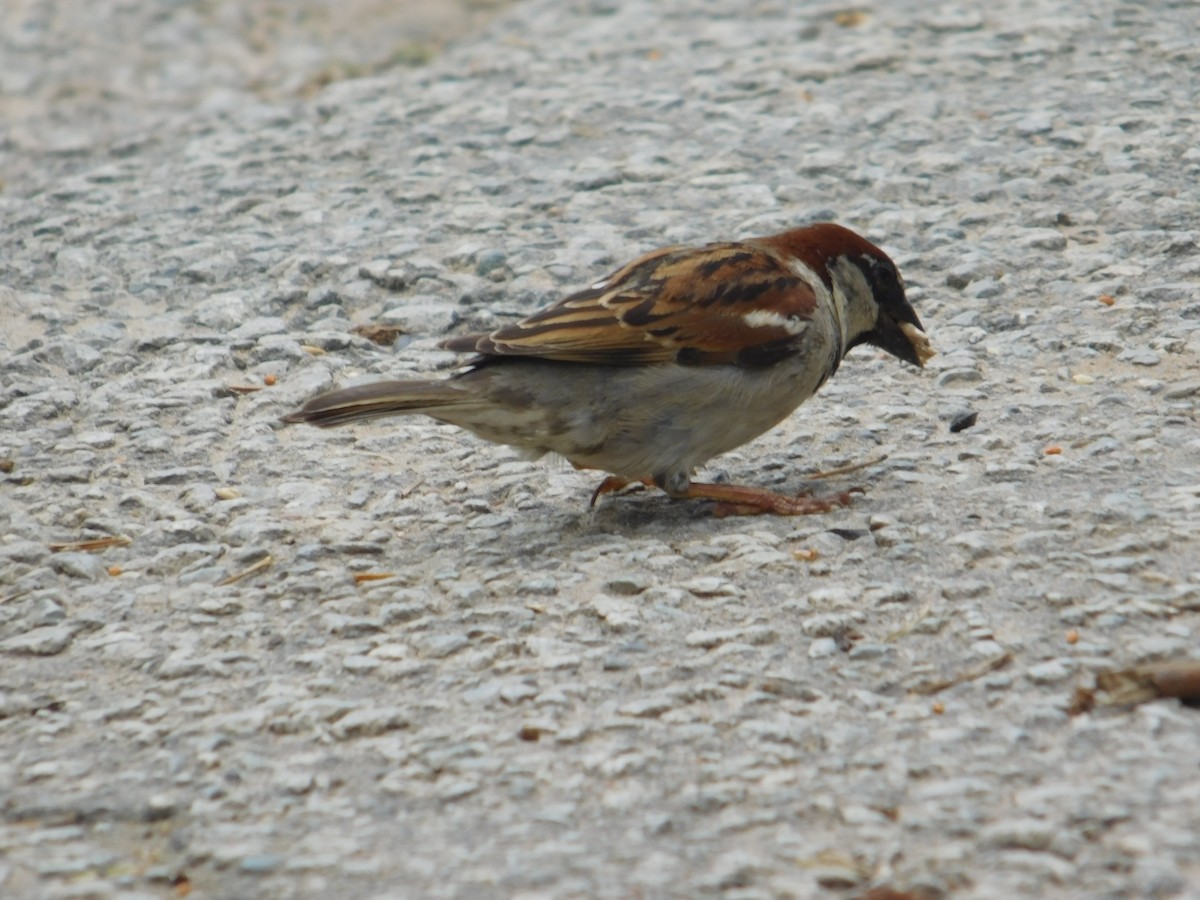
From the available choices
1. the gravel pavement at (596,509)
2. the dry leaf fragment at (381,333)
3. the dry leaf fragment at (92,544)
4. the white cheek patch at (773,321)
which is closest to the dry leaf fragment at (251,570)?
the gravel pavement at (596,509)

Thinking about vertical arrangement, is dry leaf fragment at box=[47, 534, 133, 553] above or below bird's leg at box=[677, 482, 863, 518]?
above

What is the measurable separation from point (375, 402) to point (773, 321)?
4.05 ft

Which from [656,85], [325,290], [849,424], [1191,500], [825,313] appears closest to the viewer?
[1191,500]

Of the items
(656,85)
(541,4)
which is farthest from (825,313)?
(541,4)

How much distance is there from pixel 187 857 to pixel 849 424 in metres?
3.00

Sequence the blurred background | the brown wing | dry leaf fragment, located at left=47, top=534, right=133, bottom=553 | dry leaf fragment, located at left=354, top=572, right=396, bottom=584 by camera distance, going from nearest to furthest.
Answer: dry leaf fragment, located at left=354, top=572, right=396, bottom=584 < dry leaf fragment, located at left=47, top=534, right=133, bottom=553 < the brown wing < the blurred background

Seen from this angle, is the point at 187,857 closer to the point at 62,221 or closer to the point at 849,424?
the point at 849,424

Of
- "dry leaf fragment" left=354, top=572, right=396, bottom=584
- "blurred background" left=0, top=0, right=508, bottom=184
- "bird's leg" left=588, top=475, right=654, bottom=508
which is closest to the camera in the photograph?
"dry leaf fragment" left=354, top=572, right=396, bottom=584

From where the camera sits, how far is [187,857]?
3.14 m

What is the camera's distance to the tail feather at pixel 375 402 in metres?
4.48

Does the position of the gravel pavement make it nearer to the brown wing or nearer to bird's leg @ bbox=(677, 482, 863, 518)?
bird's leg @ bbox=(677, 482, 863, 518)

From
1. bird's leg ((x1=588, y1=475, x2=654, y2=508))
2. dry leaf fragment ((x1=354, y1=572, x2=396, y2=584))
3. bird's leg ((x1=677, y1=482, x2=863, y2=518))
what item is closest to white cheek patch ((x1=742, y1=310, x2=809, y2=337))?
bird's leg ((x1=677, y1=482, x2=863, y2=518))

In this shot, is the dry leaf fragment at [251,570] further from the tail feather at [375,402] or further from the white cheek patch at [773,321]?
the white cheek patch at [773,321]

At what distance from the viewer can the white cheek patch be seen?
477 centimetres
